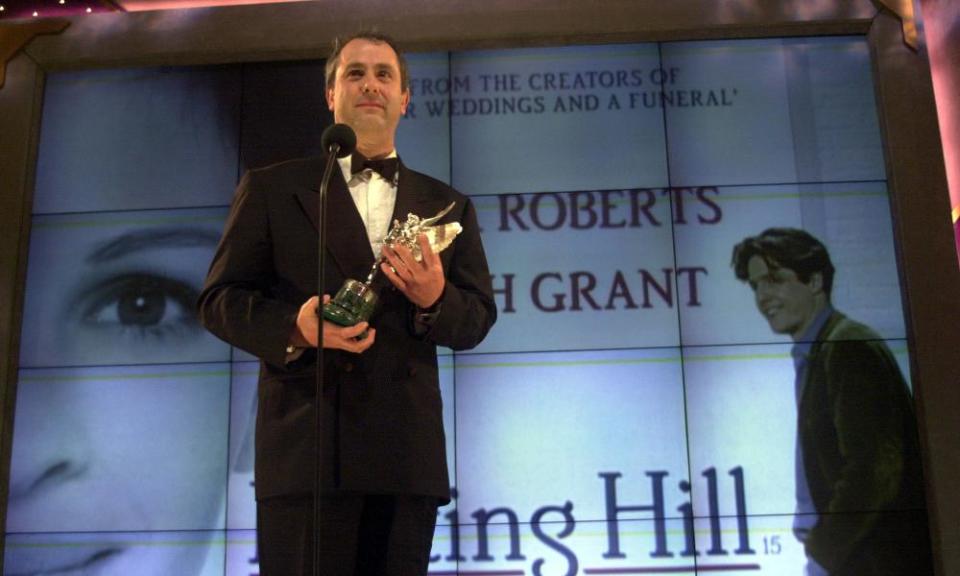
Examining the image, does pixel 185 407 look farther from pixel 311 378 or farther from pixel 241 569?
pixel 311 378

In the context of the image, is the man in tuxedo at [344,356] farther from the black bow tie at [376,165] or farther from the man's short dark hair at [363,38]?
the man's short dark hair at [363,38]

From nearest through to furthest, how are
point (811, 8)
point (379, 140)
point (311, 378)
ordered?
point (311, 378) < point (379, 140) < point (811, 8)

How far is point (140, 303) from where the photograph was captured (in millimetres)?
3533

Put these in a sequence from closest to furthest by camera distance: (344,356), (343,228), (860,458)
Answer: (344,356)
(343,228)
(860,458)

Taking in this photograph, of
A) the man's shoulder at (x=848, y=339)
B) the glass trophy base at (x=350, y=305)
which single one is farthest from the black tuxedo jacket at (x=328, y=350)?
the man's shoulder at (x=848, y=339)

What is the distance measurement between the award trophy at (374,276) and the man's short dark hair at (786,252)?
1.90 m

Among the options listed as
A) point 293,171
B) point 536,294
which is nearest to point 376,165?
point 293,171

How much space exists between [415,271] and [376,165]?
0.41 metres

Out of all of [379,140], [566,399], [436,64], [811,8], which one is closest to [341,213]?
[379,140]

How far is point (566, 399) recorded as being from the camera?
133 inches

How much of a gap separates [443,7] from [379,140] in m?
1.75

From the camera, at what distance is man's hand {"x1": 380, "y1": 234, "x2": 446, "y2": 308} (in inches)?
65.6

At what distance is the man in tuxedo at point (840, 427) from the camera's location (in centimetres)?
322

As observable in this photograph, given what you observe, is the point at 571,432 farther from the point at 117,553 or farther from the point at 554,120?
the point at 117,553
